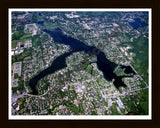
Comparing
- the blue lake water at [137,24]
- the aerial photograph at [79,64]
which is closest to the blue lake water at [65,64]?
the aerial photograph at [79,64]

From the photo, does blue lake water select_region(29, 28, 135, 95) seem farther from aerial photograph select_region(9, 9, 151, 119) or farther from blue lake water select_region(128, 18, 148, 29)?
blue lake water select_region(128, 18, 148, 29)

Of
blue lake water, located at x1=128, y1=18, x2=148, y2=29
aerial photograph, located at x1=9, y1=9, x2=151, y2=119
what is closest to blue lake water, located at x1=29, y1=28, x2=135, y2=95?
aerial photograph, located at x1=9, y1=9, x2=151, y2=119

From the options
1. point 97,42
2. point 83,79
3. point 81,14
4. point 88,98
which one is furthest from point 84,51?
A: point 81,14

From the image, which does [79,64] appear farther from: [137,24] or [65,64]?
[137,24]

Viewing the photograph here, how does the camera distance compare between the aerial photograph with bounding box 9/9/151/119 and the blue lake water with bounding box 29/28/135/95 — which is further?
the blue lake water with bounding box 29/28/135/95

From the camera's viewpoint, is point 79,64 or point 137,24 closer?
point 79,64

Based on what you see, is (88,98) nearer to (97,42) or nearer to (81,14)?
(97,42)

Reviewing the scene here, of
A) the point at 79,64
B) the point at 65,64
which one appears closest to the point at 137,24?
the point at 79,64

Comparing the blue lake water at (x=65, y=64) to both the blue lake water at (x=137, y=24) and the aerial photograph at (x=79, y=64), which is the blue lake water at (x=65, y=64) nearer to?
the aerial photograph at (x=79, y=64)
